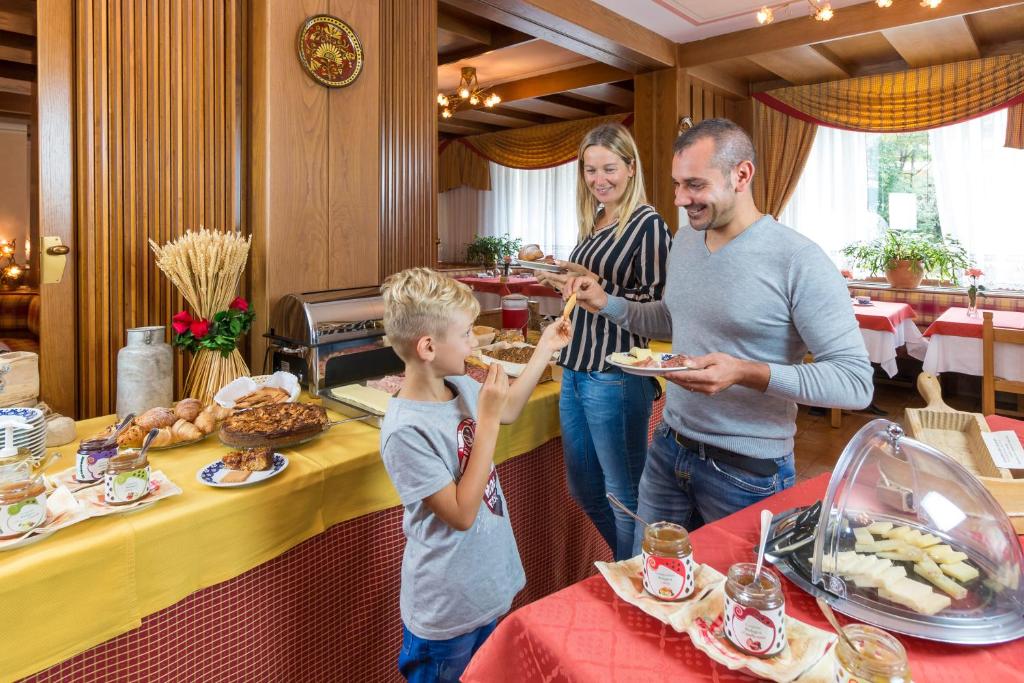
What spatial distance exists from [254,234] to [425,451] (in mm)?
1568

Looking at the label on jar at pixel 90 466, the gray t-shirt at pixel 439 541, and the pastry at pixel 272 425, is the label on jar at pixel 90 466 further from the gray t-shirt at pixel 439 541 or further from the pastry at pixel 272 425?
the gray t-shirt at pixel 439 541

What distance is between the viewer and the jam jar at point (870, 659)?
67 cm

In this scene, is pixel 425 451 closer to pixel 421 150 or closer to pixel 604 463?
pixel 604 463

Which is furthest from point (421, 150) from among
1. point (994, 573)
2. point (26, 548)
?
point (994, 573)

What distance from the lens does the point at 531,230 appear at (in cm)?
1015

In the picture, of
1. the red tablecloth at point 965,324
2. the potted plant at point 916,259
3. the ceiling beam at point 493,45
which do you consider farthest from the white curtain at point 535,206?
the red tablecloth at point 965,324

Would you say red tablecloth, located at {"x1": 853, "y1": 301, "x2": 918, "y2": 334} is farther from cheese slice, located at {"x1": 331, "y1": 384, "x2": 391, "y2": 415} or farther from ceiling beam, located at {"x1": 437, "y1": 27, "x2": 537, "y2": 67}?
cheese slice, located at {"x1": 331, "y1": 384, "x2": 391, "y2": 415}

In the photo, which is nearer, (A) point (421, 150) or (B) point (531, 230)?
(A) point (421, 150)

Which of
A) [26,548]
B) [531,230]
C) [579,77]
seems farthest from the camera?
[531,230]

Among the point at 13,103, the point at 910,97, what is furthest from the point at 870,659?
the point at 13,103

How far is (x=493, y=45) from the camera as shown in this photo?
512 cm

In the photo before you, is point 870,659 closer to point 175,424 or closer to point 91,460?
point 91,460

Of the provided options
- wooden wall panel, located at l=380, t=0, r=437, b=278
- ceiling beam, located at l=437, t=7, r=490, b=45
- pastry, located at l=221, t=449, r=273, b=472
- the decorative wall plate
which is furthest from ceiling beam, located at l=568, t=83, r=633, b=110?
pastry, located at l=221, t=449, r=273, b=472

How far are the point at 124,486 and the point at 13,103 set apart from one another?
8387 mm
